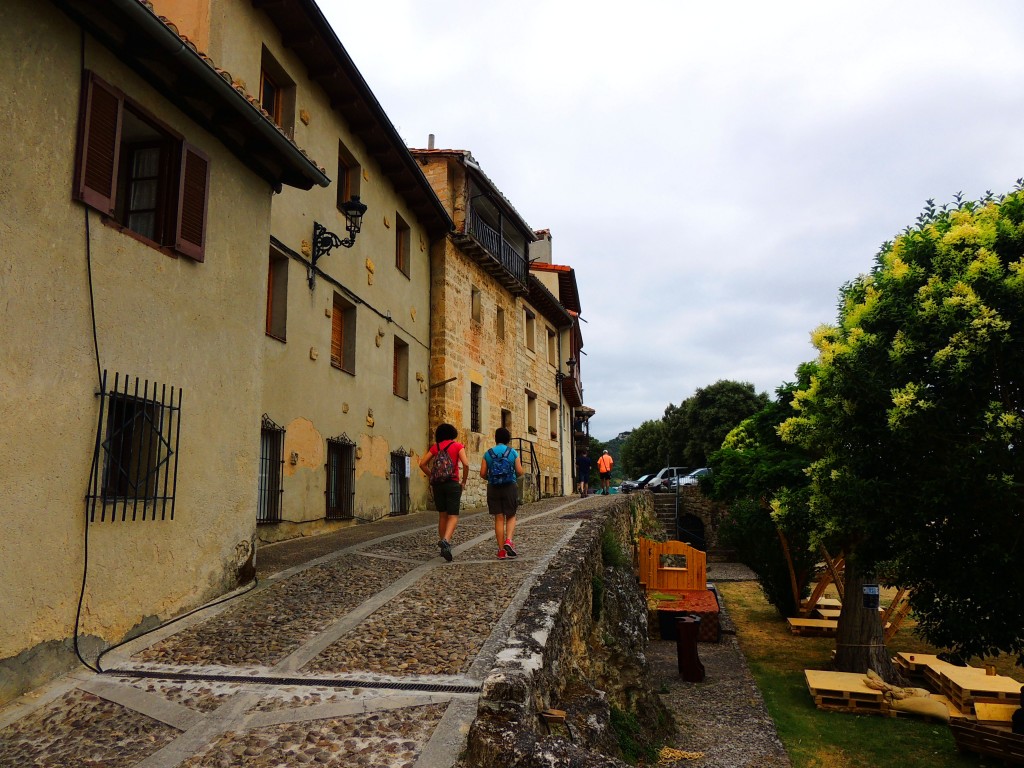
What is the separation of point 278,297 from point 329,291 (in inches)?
60.8

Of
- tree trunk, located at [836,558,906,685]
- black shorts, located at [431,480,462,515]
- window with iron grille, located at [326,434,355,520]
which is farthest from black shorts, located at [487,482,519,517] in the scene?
tree trunk, located at [836,558,906,685]

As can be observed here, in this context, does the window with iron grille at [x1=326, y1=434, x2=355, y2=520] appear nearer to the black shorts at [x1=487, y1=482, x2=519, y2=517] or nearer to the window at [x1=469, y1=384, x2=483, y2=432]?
the black shorts at [x1=487, y1=482, x2=519, y2=517]

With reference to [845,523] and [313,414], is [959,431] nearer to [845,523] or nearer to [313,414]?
[845,523]

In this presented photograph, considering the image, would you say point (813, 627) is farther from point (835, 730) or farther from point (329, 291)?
point (329, 291)

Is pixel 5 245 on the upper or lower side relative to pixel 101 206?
lower

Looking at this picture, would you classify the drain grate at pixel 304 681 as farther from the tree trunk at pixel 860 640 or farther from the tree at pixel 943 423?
the tree trunk at pixel 860 640

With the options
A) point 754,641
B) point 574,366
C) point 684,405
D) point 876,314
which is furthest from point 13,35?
point 684,405

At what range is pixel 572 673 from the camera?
5875mm

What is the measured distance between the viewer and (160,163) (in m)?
6.32

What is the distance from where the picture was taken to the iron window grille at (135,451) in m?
5.29

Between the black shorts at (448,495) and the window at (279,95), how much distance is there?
256 inches

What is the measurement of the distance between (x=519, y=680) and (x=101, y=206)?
14.2 feet

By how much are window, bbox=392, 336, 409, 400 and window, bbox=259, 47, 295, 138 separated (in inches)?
231

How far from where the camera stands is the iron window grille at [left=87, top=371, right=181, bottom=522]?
5.29 metres
